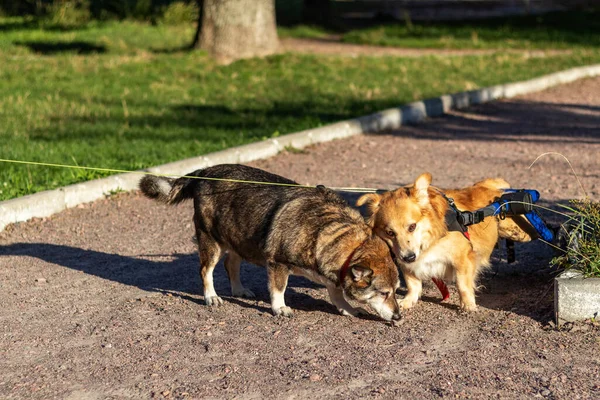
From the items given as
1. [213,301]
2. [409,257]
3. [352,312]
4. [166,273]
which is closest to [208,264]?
[213,301]

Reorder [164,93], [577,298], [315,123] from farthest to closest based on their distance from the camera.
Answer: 1. [164,93]
2. [315,123]
3. [577,298]

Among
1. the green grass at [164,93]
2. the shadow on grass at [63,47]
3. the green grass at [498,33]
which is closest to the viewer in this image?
the green grass at [164,93]

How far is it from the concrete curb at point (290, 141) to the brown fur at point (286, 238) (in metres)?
2.50

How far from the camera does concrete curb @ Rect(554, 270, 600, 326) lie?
18.7 ft

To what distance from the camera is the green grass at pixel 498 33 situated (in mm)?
22578

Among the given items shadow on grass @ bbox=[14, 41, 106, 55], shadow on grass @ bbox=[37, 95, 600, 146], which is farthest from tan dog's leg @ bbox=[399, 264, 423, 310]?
shadow on grass @ bbox=[14, 41, 106, 55]

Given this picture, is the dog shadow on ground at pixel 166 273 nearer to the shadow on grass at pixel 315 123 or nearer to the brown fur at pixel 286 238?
the brown fur at pixel 286 238

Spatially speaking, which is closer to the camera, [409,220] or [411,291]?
[409,220]

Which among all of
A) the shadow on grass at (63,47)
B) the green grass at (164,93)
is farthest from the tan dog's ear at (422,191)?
the shadow on grass at (63,47)

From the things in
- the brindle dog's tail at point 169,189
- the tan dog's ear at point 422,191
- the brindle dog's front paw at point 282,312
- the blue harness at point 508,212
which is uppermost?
the tan dog's ear at point 422,191

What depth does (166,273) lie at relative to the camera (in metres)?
7.42

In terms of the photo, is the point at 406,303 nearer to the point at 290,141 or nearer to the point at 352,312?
the point at 352,312

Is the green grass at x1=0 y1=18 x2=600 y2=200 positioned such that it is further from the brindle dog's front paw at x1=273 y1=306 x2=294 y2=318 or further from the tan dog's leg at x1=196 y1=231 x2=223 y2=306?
the brindle dog's front paw at x1=273 y1=306 x2=294 y2=318

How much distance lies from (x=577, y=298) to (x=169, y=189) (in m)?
3.10
